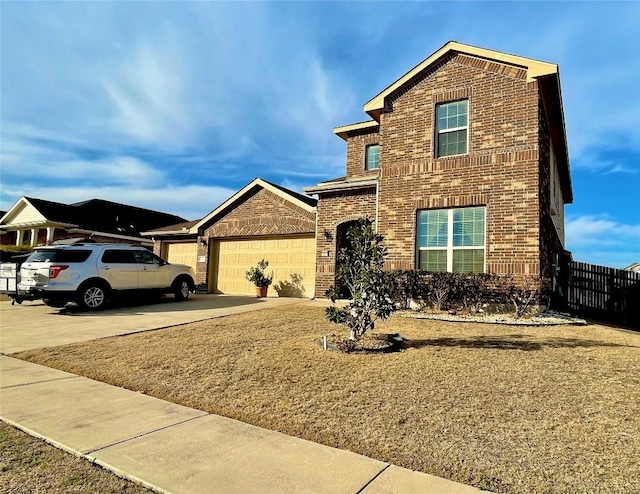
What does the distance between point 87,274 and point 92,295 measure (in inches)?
23.9

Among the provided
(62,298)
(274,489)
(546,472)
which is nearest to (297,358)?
(274,489)

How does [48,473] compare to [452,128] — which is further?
[452,128]

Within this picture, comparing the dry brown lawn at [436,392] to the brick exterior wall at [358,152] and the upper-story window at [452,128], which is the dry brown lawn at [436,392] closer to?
the upper-story window at [452,128]

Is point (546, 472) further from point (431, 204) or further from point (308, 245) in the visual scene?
point (308, 245)

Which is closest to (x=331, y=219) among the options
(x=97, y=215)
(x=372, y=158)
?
(x=372, y=158)

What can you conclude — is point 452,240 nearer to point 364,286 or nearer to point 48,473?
point 364,286

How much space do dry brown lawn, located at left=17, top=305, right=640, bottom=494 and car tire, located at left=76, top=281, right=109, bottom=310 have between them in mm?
4965

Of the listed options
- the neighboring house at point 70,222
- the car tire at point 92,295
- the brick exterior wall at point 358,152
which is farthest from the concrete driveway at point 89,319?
the neighboring house at point 70,222

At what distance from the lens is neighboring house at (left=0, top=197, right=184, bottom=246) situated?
25156mm

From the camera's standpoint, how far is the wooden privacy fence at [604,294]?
12.9 m

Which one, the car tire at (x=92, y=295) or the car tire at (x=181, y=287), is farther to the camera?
the car tire at (x=181, y=287)

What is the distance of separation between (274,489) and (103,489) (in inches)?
43.3

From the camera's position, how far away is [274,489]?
2.63 metres

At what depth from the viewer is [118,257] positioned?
12.4 meters
